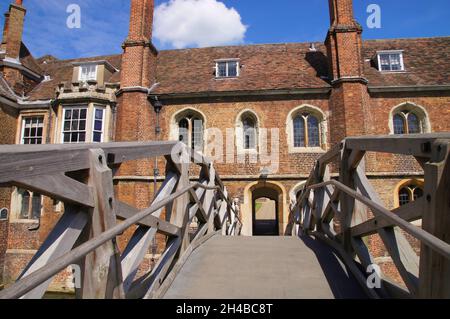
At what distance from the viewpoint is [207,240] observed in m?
4.37

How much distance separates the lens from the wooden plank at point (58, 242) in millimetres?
1437

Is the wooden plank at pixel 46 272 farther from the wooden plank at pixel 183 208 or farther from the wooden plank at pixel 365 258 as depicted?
the wooden plank at pixel 365 258

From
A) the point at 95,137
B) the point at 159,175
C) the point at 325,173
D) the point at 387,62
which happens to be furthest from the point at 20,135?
the point at 387,62

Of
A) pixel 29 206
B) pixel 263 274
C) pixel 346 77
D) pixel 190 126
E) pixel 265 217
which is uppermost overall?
pixel 346 77

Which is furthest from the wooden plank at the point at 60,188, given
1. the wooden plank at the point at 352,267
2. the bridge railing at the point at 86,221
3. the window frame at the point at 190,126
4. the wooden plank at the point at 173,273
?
the window frame at the point at 190,126

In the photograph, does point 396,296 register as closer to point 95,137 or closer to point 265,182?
point 265,182

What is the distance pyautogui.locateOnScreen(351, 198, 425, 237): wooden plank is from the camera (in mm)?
1924

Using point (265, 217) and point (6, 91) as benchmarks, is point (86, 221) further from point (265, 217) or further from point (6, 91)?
point (265, 217)

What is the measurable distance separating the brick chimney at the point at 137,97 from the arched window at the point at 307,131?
6794 millimetres

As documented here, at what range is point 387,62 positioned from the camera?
15.4m

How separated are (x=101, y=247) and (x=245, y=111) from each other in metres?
12.7

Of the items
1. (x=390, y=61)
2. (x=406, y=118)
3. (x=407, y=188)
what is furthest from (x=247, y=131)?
(x=390, y=61)
